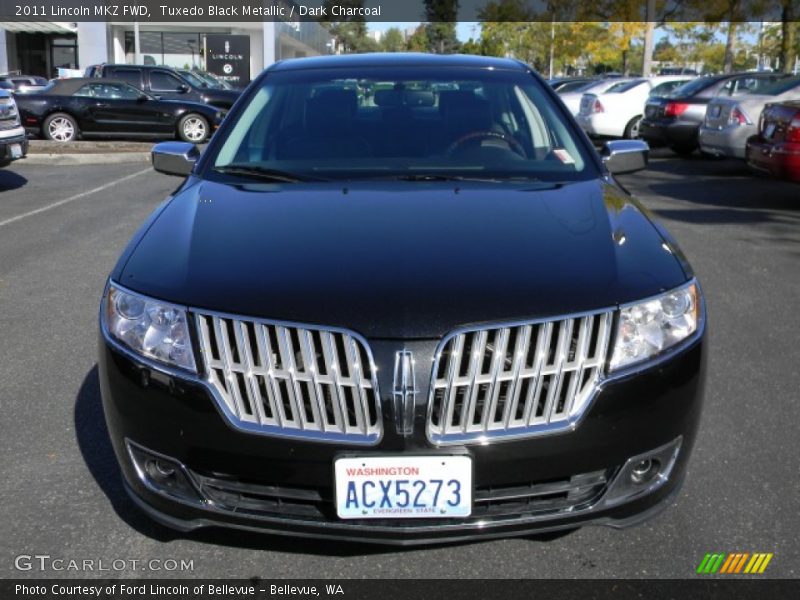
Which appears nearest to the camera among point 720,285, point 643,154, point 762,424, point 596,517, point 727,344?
point 596,517

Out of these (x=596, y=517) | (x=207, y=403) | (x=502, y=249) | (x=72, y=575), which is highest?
(x=502, y=249)

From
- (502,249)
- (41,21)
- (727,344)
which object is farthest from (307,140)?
(41,21)

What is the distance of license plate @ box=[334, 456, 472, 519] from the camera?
2303 mm

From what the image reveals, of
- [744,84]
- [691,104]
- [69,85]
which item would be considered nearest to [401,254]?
[691,104]

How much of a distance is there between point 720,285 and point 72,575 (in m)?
4.92

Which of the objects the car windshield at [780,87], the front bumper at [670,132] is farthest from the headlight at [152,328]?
the front bumper at [670,132]

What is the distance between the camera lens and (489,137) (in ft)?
12.6

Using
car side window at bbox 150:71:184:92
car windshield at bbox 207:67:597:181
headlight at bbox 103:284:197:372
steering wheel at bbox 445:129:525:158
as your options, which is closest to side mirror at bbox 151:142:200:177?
car windshield at bbox 207:67:597:181

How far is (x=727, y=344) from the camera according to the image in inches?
191

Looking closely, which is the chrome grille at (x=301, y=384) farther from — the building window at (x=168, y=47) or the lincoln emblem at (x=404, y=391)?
the building window at (x=168, y=47)

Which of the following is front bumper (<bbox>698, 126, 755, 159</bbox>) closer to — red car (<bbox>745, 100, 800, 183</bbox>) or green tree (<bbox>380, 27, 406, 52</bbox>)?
red car (<bbox>745, 100, 800, 183</bbox>)

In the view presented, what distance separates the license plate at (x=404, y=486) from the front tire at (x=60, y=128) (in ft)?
55.2

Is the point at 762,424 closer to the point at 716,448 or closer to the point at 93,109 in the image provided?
the point at 716,448

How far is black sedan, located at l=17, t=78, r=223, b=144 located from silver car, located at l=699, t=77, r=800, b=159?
31.0 ft
